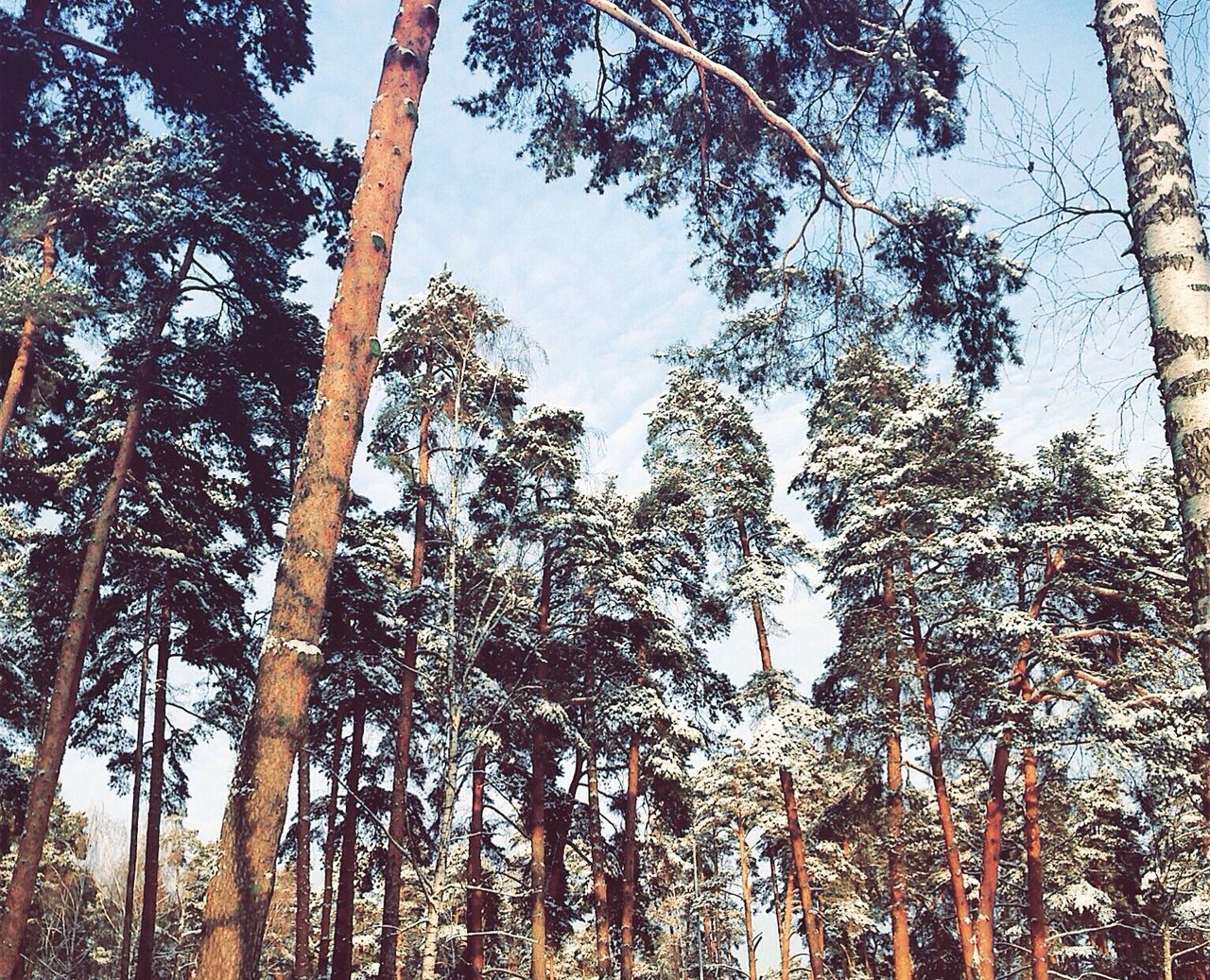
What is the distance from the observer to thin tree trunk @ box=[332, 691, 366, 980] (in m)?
15.7

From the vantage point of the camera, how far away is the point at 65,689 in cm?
1087

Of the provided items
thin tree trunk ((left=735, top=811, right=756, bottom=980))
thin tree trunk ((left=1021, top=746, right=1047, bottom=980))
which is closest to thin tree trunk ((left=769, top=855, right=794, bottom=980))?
thin tree trunk ((left=735, top=811, right=756, bottom=980))

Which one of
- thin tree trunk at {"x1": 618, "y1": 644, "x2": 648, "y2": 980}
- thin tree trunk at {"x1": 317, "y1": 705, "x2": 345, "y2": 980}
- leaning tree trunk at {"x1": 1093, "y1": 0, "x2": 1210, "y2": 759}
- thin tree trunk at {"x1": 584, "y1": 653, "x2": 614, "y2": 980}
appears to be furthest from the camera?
thin tree trunk at {"x1": 317, "y1": 705, "x2": 345, "y2": 980}

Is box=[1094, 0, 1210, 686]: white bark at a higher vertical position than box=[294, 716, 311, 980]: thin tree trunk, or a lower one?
higher

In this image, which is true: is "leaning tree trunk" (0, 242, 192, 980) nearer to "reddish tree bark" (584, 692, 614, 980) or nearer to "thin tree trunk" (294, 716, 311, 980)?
"thin tree trunk" (294, 716, 311, 980)

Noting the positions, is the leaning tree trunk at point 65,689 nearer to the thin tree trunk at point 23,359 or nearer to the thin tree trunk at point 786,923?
the thin tree trunk at point 23,359

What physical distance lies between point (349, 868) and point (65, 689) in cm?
817

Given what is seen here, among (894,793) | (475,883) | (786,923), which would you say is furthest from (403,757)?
(786,923)

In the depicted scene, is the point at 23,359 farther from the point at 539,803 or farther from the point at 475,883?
the point at 475,883

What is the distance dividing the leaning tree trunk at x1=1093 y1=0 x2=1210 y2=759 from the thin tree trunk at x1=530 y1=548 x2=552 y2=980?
12.2 meters

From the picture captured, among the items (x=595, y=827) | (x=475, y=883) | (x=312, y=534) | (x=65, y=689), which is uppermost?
(x=65, y=689)

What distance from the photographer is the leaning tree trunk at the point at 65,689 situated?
9.68 metres

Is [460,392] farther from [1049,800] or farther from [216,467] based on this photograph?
[1049,800]

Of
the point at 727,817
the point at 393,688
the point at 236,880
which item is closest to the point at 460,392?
the point at 393,688
